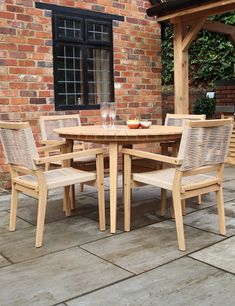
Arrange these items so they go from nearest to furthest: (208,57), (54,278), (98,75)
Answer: (54,278)
(98,75)
(208,57)

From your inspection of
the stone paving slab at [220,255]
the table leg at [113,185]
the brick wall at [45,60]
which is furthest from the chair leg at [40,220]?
the brick wall at [45,60]

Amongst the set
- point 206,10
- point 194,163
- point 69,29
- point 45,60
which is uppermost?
point 206,10

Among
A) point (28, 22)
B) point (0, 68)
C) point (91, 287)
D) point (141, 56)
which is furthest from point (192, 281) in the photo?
point (141, 56)

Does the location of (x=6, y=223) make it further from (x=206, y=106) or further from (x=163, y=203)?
(x=206, y=106)

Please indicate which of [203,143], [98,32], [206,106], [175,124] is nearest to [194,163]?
[203,143]

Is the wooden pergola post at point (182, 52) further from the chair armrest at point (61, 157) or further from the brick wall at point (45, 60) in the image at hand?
the chair armrest at point (61, 157)

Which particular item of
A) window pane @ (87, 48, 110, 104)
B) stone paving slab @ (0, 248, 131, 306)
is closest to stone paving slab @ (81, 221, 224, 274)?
stone paving slab @ (0, 248, 131, 306)

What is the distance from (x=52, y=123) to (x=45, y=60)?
1246 millimetres

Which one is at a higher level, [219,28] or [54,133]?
[219,28]

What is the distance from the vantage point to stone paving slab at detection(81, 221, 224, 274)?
8.20ft

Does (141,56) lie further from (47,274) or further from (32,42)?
(47,274)

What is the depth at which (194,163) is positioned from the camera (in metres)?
2.74

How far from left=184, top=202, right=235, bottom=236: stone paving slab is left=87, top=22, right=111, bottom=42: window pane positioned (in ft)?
10.1

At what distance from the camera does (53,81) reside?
5.22 metres
